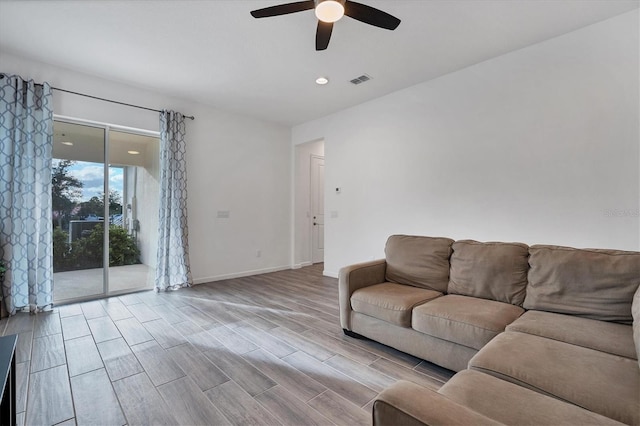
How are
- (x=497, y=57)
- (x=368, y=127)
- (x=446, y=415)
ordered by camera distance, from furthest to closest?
(x=368, y=127) < (x=497, y=57) < (x=446, y=415)

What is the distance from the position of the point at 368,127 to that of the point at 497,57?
1.81 m

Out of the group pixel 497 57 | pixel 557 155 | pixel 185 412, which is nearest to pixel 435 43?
pixel 497 57

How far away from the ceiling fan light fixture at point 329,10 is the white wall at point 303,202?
361 cm

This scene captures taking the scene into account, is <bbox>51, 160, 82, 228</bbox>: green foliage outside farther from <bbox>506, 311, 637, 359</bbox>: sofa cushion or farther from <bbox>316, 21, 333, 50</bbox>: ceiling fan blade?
<bbox>506, 311, 637, 359</bbox>: sofa cushion

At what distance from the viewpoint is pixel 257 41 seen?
2.88 meters

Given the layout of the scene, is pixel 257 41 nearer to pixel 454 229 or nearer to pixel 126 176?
pixel 126 176

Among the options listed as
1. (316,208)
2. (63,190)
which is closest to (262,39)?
(63,190)

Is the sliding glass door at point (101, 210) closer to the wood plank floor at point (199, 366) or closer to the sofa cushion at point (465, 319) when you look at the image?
the wood plank floor at point (199, 366)

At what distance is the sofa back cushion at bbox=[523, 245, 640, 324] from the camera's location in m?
1.79

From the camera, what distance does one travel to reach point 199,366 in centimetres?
213

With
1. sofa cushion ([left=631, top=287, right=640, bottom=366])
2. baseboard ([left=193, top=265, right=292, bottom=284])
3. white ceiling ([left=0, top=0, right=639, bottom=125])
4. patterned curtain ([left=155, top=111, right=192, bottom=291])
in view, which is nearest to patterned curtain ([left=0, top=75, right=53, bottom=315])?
white ceiling ([left=0, top=0, right=639, bottom=125])

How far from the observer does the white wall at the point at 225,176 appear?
12.5 ft

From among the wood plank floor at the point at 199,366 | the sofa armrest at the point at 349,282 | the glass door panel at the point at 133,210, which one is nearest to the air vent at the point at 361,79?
the sofa armrest at the point at 349,282

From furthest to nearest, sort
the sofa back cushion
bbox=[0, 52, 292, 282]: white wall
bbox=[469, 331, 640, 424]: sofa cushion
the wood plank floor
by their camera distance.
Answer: bbox=[0, 52, 292, 282]: white wall, the sofa back cushion, the wood plank floor, bbox=[469, 331, 640, 424]: sofa cushion
